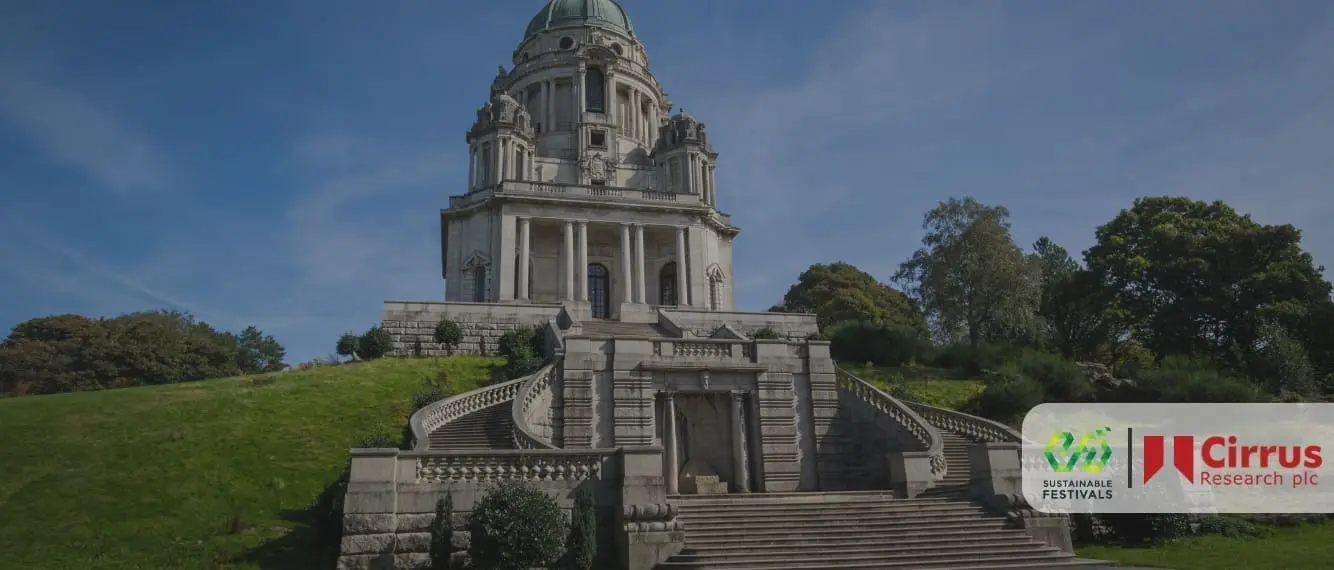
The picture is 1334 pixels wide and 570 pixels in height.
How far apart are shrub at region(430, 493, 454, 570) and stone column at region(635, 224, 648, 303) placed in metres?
32.1

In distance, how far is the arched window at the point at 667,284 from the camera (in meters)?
51.8

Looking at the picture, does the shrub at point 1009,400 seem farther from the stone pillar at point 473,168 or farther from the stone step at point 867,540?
the stone pillar at point 473,168

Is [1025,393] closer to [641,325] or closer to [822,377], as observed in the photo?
[822,377]

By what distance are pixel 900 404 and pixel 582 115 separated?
39.5m

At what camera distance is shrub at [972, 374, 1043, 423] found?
3203cm

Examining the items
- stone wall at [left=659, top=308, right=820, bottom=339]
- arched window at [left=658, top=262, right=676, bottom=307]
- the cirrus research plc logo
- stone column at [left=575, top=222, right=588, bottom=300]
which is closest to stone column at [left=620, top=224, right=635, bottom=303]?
stone column at [left=575, top=222, right=588, bottom=300]

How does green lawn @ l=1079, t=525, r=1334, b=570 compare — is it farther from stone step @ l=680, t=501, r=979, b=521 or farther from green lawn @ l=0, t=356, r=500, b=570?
green lawn @ l=0, t=356, r=500, b=570

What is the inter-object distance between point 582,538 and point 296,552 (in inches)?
213

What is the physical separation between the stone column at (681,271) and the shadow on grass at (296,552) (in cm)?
3201

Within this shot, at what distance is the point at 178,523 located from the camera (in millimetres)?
17484

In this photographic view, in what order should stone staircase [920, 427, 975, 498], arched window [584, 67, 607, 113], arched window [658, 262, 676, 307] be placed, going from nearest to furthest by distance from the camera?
stone staircase [920, 427, 975, 498]
arched window [658, 262, 676, 307]
arched window [584, 67, 607, 113]

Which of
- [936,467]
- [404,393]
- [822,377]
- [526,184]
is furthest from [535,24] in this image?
[936,467]

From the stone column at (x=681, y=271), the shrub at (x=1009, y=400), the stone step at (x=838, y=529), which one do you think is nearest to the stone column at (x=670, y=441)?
the stone step at (x=838, y=529)

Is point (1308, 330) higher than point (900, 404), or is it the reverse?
point (1308, 330)
